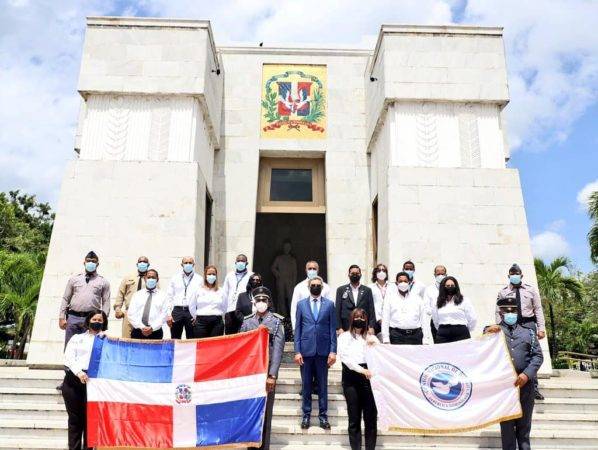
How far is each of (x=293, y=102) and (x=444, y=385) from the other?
9.46m

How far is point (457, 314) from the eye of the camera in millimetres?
6664

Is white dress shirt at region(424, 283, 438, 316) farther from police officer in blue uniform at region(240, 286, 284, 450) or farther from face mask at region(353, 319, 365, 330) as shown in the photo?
police officer in blue uniform at region(240, 286, 284, 450)

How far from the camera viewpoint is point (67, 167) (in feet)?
35.0

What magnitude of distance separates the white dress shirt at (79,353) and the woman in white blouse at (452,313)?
14.7 feet

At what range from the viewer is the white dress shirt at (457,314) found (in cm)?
667

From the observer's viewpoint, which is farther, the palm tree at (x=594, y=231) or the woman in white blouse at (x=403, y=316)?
the palm tree at (x=594, y=231)

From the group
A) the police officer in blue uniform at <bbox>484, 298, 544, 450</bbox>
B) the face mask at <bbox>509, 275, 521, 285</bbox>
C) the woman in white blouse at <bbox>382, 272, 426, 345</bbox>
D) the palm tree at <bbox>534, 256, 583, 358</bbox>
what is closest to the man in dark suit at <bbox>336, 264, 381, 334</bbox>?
the woman in white blouse at <bbox>382, 272, 426, 345</bbox>

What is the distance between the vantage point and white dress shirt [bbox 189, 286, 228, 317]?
7.10 meters

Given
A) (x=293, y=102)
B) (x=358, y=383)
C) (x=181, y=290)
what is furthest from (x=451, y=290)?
(x=293, y=102)

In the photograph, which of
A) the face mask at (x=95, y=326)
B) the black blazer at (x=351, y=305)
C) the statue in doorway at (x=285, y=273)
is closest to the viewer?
the face mask at (x=95, y=326)

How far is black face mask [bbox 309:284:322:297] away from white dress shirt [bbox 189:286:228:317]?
5.29 ft

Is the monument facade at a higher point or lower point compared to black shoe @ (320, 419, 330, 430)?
higher

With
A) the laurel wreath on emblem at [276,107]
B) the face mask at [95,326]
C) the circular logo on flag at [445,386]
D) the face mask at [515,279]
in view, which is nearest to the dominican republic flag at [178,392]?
the face mask at [95,326]

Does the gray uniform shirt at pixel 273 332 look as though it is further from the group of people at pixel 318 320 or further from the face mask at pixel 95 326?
the face mask at pixel 95 326
